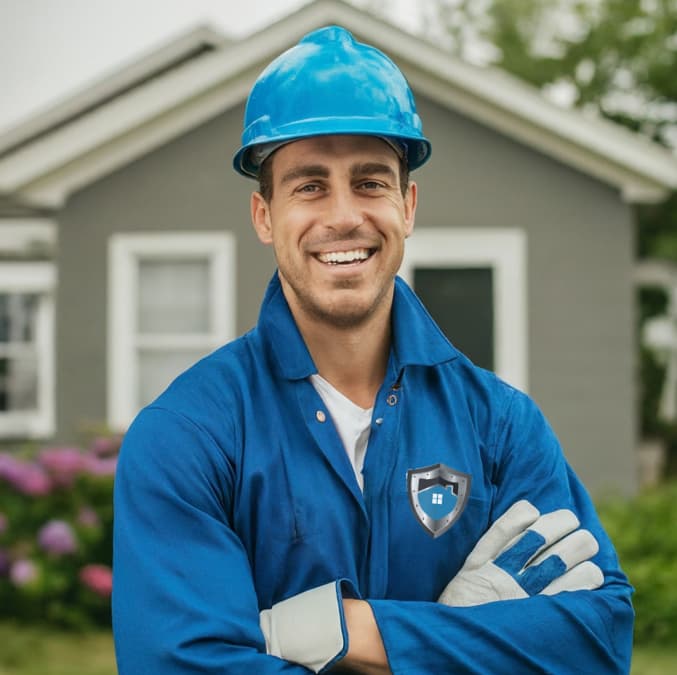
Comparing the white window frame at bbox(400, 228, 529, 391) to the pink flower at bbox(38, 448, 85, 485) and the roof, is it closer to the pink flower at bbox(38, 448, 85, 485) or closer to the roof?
the roof

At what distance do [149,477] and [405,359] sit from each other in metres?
0.58

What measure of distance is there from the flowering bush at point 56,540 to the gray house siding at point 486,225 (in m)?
2.62

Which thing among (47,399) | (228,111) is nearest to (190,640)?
(228,111)

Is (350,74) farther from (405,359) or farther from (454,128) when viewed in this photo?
(454,128)

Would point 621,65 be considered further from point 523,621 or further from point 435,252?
point 523,621

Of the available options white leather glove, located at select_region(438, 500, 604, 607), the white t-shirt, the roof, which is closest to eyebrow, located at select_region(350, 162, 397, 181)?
the white t-shirt

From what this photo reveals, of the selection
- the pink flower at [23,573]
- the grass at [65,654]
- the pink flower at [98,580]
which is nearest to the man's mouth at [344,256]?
the grass at [65,654]

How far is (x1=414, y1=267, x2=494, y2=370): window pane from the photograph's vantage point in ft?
32.0

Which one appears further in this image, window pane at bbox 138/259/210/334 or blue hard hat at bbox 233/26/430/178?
window pane at bbox 138/259/210/334

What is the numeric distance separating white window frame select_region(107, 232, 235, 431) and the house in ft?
0.04

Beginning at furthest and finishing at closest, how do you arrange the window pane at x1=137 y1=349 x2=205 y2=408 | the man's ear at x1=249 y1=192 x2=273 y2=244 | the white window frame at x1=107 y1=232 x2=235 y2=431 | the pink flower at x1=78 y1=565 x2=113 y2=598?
the window pane at x1=137 y1=349 x2=205 y2=408, the white window frame at x1=107 y1=232 x2=235 y2=431, the pink flower at x1=78 y1=565 x2=113 y2=598, the man's ear at x1=249 y1=192 x2=273 y2=244

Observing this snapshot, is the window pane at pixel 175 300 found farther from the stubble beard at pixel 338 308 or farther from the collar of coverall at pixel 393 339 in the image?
the stubble beard at pixel 338 308

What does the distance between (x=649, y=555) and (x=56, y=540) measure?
438cm

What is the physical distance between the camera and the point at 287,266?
2156 millimetres
